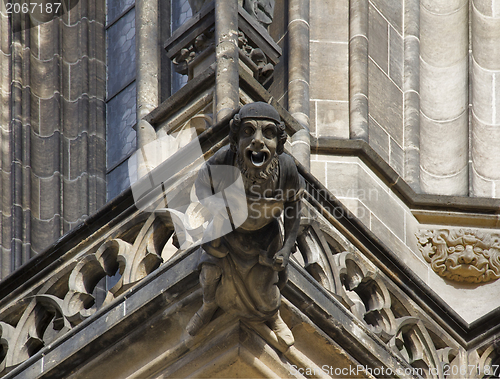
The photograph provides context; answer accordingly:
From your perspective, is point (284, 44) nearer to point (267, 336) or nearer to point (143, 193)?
point (143, 193)

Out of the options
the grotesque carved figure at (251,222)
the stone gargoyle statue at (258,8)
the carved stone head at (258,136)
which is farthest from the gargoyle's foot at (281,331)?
the stone gargoyle statue at (258,8)

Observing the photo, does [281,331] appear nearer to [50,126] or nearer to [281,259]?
[281,259]

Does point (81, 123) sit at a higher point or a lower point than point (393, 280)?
higher

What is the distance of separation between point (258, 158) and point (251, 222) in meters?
0.31

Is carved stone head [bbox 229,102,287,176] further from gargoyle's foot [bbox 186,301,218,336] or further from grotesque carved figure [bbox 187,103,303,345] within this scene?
gargoyle's foot [bbox 186,301,218,336]

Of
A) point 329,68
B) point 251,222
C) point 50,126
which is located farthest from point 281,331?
point 50,126

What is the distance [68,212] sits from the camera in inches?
423

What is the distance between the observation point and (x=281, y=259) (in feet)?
23.2

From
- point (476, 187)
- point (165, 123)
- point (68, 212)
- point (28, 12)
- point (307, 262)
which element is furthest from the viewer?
point (28, 12)

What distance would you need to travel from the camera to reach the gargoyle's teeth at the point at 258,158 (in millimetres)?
6871

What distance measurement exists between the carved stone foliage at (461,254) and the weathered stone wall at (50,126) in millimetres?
2251

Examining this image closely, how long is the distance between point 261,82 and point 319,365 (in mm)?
1905

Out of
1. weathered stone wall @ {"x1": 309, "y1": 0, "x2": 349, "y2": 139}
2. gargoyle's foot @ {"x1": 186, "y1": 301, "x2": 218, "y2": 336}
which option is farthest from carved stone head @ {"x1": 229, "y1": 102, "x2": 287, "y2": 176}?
weathered stone wall @ {"x1": 309, "y1": 0, "x2": 349, "y2": 139}

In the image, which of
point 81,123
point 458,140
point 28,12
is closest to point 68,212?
point 81,123
